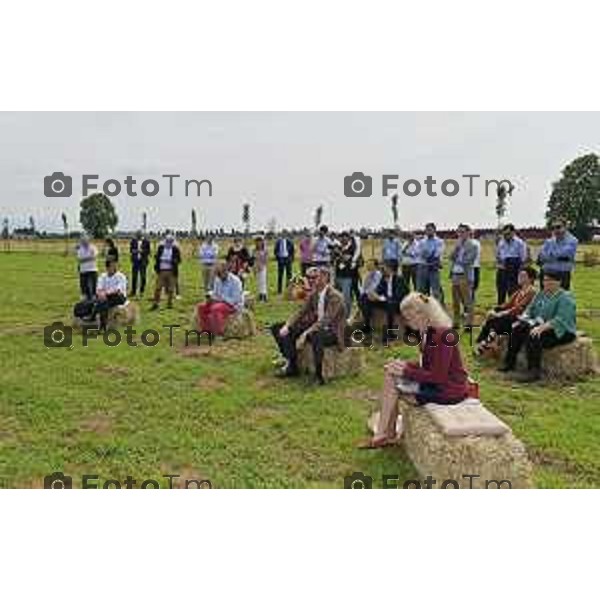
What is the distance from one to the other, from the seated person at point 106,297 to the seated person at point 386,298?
4.45m

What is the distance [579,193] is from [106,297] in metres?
63.6

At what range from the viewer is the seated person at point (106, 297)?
13.6 meters

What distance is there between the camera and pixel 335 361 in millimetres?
9438

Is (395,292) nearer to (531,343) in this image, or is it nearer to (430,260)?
(430,260)

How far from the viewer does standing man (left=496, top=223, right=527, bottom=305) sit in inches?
553

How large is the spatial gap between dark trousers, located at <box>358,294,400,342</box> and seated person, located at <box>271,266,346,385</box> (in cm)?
296

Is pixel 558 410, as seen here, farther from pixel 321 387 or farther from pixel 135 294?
pixel 135 294

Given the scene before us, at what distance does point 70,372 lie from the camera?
9.99m

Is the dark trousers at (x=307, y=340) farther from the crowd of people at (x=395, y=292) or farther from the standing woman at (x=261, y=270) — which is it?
the standing woman at (x=261, y=270)

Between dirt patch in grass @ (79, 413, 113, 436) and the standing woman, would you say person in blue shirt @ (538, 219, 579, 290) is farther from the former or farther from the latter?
dirt patch in grass @ (79, 413, 113, 436)

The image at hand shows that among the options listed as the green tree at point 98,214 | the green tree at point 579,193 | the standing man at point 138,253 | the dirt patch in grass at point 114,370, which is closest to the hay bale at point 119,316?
the dirt patch in grass at point 114,370

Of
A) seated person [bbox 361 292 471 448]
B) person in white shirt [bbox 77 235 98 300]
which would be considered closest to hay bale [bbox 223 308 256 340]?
person in white shirt [bbox 77 235 98 300]

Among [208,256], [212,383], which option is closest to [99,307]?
[208,256]

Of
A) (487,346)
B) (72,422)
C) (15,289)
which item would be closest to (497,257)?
(487,346)
